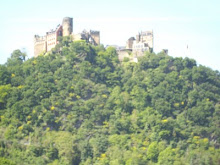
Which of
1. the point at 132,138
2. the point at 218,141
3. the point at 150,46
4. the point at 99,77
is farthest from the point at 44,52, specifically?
the point at 218,141

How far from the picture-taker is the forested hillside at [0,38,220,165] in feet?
263

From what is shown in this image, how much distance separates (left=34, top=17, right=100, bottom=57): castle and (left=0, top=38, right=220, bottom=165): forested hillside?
2373 mm

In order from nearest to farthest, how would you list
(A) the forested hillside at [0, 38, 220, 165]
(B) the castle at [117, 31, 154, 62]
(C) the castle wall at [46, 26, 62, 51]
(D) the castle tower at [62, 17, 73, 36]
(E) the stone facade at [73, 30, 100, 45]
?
(A) the forested hillside at [0, 38, 220, 165], (E) the stone facade at [73, 30, 100, 45], (C) the castle wall at [46, 26, 62, 51], (D) the castle tower at [62, 17, 73, 36], (B) the castle at [117, 31, 154, 62]

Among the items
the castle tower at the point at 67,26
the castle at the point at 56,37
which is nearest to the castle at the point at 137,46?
the castle at the point at 56,37

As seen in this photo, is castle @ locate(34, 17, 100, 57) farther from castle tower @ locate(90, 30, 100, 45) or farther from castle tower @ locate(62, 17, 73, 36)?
castle tower @ locate(90, 30, 100, 45)

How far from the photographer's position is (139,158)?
7962 centimetres

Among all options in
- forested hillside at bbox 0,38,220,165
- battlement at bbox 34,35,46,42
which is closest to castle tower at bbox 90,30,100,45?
forested hillside at bbox 0,38,220,165

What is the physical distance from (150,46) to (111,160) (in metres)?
27.4

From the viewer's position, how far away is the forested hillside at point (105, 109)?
263 ft

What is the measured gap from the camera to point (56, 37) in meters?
98.1

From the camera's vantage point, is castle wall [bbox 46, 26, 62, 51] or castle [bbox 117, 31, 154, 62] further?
castle [bbox 117, 31, 154, 62]

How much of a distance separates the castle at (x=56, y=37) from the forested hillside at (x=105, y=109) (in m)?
2.37

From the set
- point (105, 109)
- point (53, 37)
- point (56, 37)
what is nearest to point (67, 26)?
point (56, 37)

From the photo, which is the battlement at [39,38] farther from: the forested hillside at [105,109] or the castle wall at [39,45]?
the forested hillside at [105,109]
